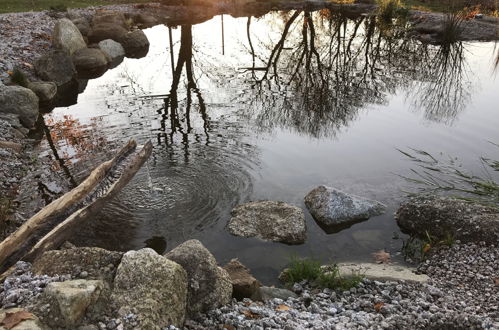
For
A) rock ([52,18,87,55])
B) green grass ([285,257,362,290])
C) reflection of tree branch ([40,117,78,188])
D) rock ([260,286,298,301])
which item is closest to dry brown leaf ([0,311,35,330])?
rock ([260,286,298,301])

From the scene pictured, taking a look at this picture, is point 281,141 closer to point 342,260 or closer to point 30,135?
point 342,260

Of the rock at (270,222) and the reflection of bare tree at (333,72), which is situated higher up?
the reflection of bare tree at (333,72)

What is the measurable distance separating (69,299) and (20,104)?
37.0ft

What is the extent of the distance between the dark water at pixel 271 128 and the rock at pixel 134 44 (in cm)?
91

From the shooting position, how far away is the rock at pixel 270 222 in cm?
880

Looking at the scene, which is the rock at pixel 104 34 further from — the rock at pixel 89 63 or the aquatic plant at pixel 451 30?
the aquatic plant at pixel 451 30

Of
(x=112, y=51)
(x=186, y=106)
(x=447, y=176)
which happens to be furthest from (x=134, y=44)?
(x=447, y=176)

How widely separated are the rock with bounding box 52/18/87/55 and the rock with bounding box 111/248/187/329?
18.1 m

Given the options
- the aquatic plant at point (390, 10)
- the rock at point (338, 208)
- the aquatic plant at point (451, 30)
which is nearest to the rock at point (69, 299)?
the rock at point (338, 208)

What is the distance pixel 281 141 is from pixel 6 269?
29.8 ft

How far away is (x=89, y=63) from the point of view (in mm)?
20109

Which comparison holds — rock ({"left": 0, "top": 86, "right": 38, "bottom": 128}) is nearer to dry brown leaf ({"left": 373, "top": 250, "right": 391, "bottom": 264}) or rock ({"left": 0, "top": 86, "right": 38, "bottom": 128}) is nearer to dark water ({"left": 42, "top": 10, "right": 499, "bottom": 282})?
dark water ({"left": 42, "top": 10, "right": 499, "bottom": 282})

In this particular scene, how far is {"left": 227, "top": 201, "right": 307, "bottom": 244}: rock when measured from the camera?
8.80 m

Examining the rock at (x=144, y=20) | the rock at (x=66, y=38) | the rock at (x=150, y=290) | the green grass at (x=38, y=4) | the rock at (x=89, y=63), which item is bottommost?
the rock at (x=150, y=290)
